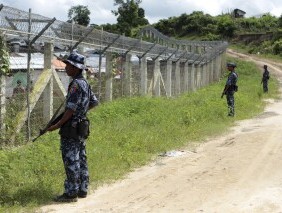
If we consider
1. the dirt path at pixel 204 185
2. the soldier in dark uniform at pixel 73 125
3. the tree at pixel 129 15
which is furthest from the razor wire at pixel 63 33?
the tree at pixel 129 15

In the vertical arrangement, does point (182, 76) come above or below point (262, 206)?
above

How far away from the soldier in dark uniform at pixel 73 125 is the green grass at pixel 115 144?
342mm

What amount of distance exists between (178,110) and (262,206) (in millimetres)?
7965

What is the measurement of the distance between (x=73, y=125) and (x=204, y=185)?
2.01m

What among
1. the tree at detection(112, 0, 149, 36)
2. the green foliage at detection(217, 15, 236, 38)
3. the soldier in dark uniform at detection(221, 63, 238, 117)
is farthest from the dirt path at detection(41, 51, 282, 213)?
the tree at detection(112, 0, 149, 36)

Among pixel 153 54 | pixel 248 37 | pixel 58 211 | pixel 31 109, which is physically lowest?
pixel 58 211

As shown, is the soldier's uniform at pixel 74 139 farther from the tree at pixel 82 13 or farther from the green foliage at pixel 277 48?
the tree at pixel 82 13

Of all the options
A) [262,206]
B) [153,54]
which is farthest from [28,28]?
[153,54]

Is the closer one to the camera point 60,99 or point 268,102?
point 60,99

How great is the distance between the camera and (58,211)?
533 cm

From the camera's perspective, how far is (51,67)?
31.1 ft

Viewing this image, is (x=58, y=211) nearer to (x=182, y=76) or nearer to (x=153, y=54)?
(x=153, y=54)

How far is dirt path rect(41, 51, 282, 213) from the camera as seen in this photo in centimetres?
547

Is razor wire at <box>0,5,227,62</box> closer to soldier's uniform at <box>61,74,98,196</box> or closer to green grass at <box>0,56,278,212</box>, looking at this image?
green grass at <box>0,56,278,212</box>
